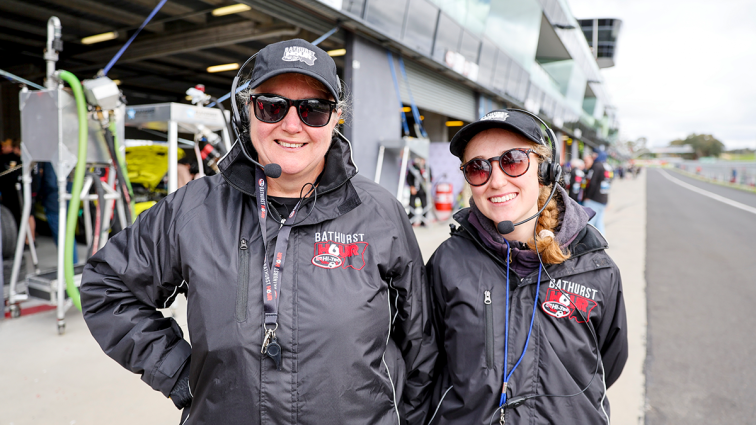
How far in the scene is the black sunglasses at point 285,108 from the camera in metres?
1.52

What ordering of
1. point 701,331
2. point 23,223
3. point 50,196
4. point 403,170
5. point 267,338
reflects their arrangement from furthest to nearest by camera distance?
point 403,170, point 50,196, point 701,331, point 23,223, point 267,338

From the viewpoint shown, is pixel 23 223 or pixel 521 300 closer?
pixel 521 300

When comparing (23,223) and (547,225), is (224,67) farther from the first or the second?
(547,225)

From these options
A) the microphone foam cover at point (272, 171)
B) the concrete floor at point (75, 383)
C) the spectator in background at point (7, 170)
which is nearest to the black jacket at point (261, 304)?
the microphone foam cover at point (272, 171)

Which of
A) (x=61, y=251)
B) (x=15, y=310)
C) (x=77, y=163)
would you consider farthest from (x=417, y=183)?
(x=15, y=310)

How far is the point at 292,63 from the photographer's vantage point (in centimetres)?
146

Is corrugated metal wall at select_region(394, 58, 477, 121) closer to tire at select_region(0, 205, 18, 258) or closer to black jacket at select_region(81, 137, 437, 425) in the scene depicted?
tire at select_region(0, 205, 18, 258)

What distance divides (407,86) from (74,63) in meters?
9.65

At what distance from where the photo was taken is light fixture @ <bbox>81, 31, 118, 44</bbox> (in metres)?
9.43

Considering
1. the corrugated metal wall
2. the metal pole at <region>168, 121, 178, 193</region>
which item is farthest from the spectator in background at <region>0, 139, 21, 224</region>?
the corrugated metal wall

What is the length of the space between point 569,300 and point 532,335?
0.20 meters

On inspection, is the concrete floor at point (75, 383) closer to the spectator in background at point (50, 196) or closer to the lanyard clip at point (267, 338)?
the lanyard clip at point (267, 338)

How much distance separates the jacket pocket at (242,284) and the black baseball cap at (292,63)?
0.57m

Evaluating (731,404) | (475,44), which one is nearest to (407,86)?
(475,44)
